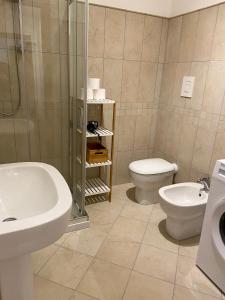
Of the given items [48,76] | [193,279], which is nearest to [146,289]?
[193,279]

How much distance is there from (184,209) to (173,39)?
174cm

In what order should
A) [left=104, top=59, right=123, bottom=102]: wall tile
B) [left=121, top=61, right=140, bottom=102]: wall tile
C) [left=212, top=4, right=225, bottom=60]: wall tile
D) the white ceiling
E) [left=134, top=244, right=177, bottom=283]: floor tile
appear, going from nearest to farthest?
[left=134, top=244, right=177, bottom=283]: floor tile
[left=212, top=4, right=225, bottom=60]: wall tile
the white ceiling
[left=104, top=59, right=123, bottom=102]: wall tile
[left=121, top=61, right=140, bottom=102]: wall tile

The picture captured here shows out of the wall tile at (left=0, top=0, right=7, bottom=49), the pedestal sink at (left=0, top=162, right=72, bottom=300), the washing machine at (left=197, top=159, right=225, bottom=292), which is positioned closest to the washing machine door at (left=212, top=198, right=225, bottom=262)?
the washing machine at (left=197, top=159, right=225, bottom=292)

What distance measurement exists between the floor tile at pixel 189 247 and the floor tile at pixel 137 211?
419mm

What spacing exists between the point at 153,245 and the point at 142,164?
0.80 meters

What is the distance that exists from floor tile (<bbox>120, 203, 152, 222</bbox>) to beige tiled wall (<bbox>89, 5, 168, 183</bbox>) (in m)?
0.47

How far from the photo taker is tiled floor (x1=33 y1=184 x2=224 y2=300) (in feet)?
4.78

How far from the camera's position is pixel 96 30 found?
2148mm

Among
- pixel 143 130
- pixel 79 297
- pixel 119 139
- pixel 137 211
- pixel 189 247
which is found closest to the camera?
pixel 79 297

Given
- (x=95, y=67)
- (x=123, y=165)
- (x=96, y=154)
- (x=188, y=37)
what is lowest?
(x=123, y=165)

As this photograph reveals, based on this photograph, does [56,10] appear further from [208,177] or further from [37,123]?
[208,177]

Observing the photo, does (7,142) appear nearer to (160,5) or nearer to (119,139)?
(119,139)

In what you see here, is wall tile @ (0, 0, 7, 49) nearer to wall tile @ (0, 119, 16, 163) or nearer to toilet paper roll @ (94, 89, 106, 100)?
wall tile @ (0, 119, 16, 163)

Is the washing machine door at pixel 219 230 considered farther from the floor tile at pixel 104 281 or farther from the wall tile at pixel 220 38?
the wall tile at pixel 220 38
